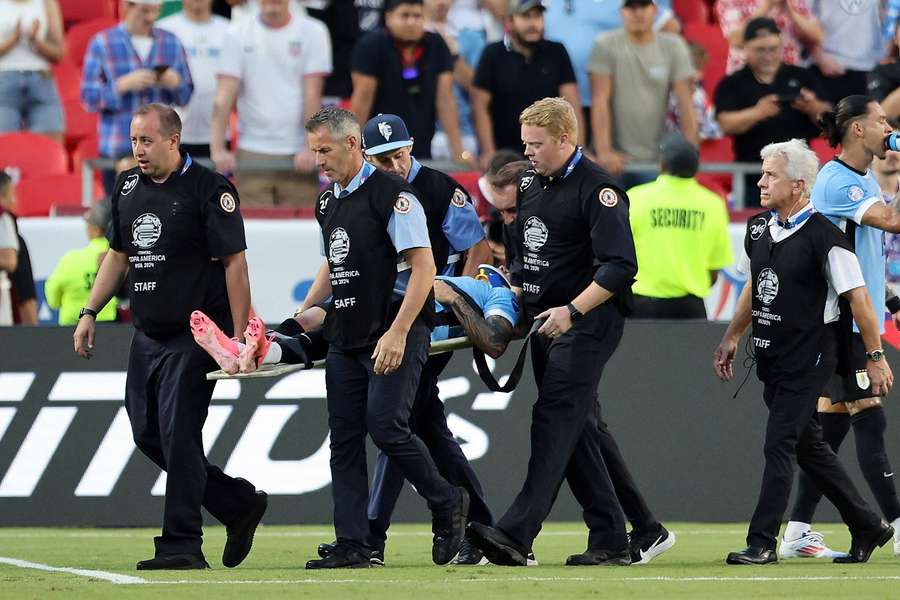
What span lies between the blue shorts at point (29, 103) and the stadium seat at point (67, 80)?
55.6 inches

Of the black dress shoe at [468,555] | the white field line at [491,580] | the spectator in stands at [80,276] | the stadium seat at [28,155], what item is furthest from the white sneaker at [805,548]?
the stadium seat at [28,155]

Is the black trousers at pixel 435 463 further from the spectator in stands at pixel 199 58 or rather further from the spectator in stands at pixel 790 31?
the spectator in stands at pixel 790 31

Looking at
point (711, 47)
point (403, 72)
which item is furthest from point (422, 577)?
point (711, 47)

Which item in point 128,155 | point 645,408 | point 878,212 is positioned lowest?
point 645,408

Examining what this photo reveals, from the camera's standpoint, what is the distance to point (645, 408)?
10.6m

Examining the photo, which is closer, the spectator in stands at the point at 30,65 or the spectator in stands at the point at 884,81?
the spectator in stands at the point at 884,81

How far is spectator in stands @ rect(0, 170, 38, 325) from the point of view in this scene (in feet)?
39.2

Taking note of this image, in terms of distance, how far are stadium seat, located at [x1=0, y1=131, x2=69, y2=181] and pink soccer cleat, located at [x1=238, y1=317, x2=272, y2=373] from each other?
22.4 ft

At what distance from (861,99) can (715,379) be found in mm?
2684

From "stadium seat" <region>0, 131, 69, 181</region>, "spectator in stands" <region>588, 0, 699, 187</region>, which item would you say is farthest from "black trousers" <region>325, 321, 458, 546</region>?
"stadium seat" <region>0, 131, 69, 181</region>

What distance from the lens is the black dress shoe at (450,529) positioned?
307 inches

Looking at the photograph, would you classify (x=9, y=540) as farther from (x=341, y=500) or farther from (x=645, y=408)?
(x=645, y=408)

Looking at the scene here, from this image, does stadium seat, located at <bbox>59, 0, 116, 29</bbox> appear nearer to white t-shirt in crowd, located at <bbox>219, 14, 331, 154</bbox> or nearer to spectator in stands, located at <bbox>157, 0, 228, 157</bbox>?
spectator in stands, located at <bbox>157, 0, 228, 157</bbox>

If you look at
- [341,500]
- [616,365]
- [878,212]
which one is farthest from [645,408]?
[341,500]
